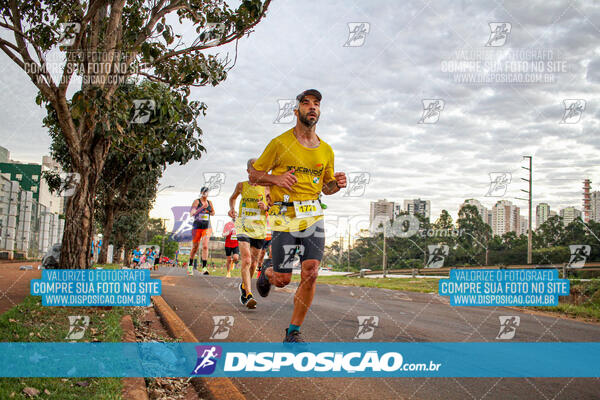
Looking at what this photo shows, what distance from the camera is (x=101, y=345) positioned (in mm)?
4426

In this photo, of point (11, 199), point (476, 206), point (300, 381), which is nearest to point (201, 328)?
point (300, 381)

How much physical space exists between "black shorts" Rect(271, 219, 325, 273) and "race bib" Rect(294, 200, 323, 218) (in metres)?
0.11

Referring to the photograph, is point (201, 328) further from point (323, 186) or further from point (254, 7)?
point (254, 7)

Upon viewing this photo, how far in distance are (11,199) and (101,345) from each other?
71.9 ft

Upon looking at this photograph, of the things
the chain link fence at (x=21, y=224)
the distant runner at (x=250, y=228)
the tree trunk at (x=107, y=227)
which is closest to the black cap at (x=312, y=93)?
the distant runner at (x=250, y=228)

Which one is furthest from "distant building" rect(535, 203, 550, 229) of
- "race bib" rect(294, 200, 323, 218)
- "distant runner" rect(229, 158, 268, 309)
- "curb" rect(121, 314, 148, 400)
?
"curb" rect(121, 314, 148, 400)
